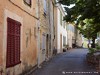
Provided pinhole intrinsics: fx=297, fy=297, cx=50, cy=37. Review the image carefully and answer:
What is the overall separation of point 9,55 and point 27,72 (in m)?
3.75

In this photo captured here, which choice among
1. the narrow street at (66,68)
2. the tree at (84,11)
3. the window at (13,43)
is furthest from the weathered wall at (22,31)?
the tree at (84,11)

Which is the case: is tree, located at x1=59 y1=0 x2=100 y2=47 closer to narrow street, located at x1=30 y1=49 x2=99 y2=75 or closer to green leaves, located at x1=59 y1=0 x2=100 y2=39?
green leaves, located at x1=59 y1=0 x2=100 y2=39

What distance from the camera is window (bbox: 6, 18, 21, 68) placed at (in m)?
11.7

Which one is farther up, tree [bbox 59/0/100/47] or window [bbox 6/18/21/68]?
tree [bbox 59/0/100/47]

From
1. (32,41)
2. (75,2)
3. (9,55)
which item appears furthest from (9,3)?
(75,2)

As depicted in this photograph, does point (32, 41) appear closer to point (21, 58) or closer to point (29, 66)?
point (29, 66)

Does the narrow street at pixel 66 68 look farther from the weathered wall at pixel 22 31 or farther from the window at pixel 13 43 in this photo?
the window at pixel 13 43

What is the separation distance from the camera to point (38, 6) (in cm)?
2009

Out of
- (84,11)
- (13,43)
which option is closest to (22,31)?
Result: (13,43)

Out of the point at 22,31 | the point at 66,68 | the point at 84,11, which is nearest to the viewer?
the point at 22,31

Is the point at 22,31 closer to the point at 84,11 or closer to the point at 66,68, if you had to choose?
the point at 66,68

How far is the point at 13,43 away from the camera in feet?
40.9

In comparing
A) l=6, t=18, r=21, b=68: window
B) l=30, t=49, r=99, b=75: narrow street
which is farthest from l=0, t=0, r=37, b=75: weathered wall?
l=30, t=49, r=99, b=75: narrow street

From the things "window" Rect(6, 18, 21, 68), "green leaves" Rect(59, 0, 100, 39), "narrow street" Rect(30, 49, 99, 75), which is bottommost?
"narrow street" Rect(30, 49, 99, 75)
